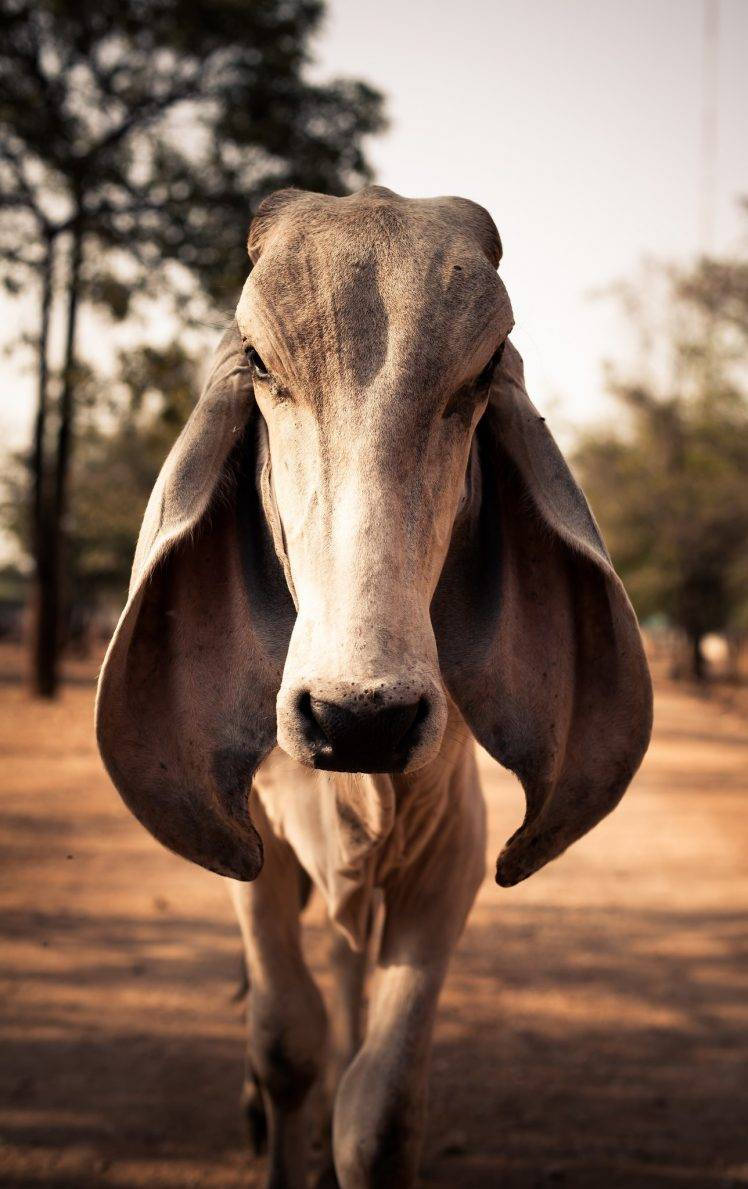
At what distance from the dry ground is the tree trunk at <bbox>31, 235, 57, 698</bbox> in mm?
8991

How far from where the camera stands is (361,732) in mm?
1560

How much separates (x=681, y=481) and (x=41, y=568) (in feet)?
54.3

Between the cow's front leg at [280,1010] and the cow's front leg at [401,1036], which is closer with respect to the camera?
the cow's front leg at [401,1036]

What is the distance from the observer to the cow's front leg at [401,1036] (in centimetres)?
250

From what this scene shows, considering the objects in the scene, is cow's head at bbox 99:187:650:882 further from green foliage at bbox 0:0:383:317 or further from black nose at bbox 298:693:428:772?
green foliage at bbox 0:0:383:317

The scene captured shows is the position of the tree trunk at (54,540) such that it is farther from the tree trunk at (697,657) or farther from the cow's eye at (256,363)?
the tree trunk at (697,657)

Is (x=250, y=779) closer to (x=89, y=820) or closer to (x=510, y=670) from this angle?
A: (x=510, y=670)

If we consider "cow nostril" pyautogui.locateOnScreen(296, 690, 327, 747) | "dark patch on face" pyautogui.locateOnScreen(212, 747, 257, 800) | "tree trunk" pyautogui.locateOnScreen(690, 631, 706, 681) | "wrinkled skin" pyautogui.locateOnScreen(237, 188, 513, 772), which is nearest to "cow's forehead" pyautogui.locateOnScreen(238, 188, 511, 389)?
"wrinkled skin" pyautogui.locateOnScreen(237, 188, 513, 772)

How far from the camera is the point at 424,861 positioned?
274 cm

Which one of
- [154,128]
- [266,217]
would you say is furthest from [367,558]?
[154,128]

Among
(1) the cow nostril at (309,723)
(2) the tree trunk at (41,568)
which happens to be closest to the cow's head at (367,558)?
(1) the cow nostril at (309,723)

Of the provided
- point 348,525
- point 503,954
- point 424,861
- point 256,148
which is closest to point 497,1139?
point 424,861

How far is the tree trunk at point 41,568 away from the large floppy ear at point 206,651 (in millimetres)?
14112

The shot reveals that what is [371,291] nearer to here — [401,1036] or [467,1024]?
[401,1036]
